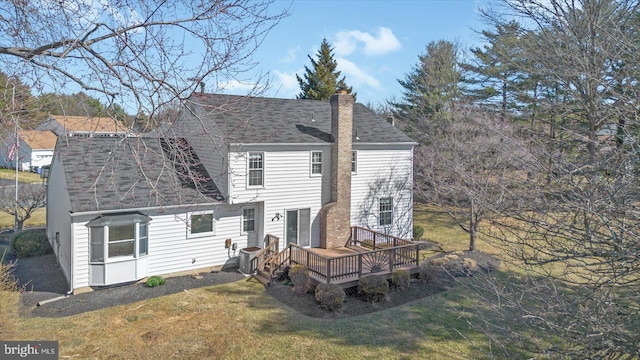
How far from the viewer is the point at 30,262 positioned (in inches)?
648

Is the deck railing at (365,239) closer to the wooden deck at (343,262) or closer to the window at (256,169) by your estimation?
the wooden deck at (343,262)

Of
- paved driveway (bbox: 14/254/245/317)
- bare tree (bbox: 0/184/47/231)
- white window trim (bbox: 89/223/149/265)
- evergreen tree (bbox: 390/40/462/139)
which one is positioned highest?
evergreen tree (bbox: 390/40/462/139)

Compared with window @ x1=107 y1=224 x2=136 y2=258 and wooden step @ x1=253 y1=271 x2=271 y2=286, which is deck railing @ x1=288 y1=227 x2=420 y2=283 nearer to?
wooden step @ x1=253 y1=271 x2=271 y2=286

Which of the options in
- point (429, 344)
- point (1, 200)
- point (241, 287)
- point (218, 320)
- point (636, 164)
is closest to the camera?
point (636, 164)

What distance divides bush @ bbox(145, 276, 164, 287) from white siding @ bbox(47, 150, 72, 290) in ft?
8.11

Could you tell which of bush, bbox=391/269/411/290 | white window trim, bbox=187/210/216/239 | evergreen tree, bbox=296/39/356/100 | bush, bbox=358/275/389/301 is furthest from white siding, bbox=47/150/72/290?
evergreen tree, bbox=296/39/356/100

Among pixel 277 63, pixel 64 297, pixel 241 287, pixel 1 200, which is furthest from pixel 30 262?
pixel 277 63

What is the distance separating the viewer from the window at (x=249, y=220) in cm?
1633

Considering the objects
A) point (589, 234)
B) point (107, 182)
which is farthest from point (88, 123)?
point (107, 182)

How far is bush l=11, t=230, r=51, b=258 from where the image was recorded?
17109 mm

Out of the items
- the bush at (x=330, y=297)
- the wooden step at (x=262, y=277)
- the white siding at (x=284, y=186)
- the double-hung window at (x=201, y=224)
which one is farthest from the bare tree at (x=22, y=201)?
the bush at (x=330, y=297)

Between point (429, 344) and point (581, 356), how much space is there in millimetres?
6455

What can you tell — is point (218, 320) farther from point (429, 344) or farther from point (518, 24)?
point (518, 24)

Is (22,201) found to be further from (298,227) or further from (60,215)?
(298,227)
